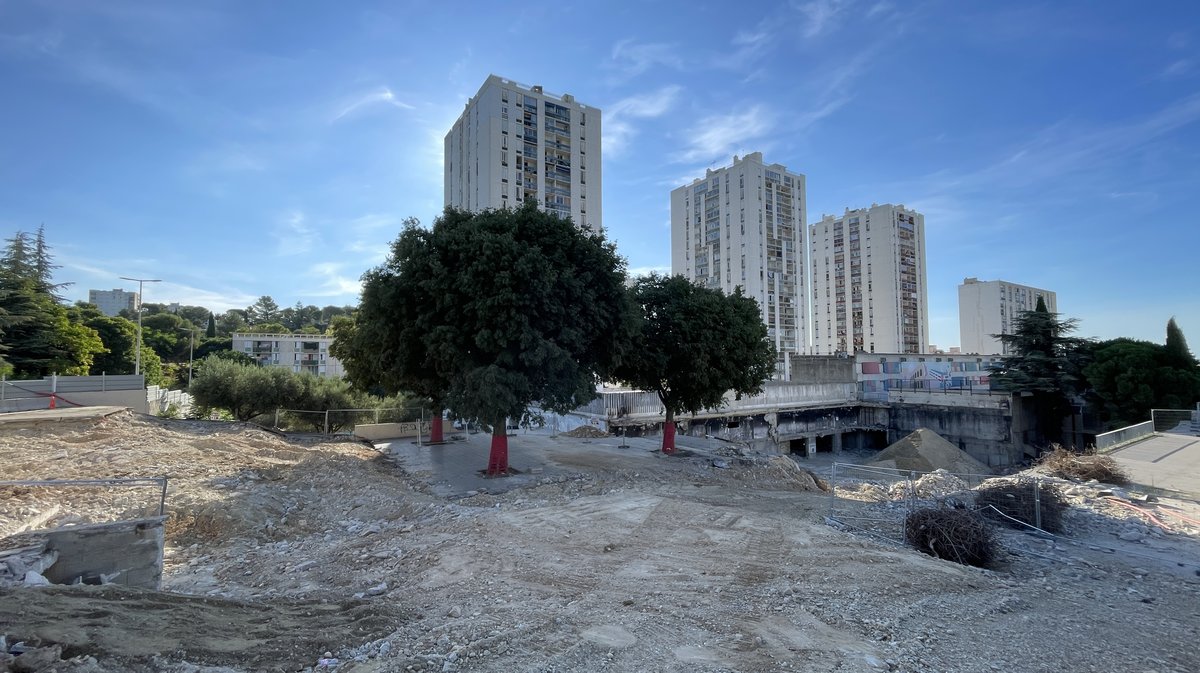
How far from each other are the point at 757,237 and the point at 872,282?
23.5 metres

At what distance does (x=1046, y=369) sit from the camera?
35562mm

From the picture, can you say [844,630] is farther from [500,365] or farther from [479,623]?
[500,365]

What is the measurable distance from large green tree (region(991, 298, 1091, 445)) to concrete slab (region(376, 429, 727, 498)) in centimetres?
2638

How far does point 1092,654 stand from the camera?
198 inches

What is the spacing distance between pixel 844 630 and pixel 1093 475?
45.0ft

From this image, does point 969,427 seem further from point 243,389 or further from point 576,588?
point 243,389

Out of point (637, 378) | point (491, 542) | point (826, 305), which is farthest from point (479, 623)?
point (826, 305)

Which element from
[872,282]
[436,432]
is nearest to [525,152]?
[436,432]

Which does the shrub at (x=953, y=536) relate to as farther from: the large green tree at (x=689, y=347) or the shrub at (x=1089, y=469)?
the large green tree at (x=689, y=347)

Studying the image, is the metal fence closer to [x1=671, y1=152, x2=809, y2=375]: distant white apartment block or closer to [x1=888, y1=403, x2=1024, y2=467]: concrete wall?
[x1=888, y1=403, x2=1024, y2=467]: concrete wall

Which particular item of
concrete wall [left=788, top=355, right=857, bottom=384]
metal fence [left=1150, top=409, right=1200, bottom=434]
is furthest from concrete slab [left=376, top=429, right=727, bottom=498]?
concrete wall [left=788, top=355, right=857, bottom=384]

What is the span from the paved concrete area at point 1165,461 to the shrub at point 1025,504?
639cm

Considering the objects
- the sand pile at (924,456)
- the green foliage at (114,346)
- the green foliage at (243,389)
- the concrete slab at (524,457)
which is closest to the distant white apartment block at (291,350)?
the green foliage at (114,346)

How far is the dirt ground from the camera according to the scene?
4.68 m
